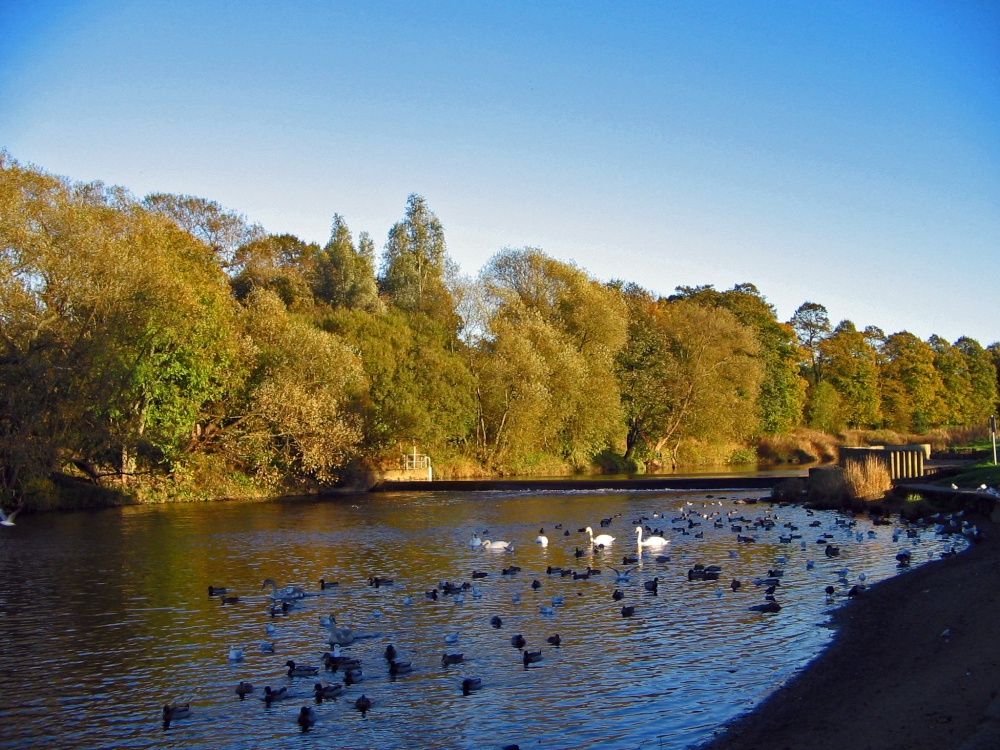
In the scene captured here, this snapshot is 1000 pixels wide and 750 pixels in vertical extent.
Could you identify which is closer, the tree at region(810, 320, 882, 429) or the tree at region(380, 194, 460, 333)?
the tree at region(380, 194, 460, 333)

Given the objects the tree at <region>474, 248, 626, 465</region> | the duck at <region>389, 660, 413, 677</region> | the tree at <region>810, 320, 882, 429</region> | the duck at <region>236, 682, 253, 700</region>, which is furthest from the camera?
the tree at <region>810, 320, 882, 429</region>

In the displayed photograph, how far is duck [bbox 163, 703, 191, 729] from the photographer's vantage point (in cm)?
1155

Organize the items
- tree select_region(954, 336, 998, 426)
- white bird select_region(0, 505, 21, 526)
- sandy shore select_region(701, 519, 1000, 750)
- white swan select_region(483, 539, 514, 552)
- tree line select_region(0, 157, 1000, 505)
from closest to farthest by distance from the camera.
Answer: sandy shore select_region(701, 519, 1000, 750) → white swan select_region(483, 539, 514, 552) → white bird select_region(0, 505, 21, 526) → tree line select_region(0, 157, 1000, 505) → tree select_region(954, 336, 998, 426)

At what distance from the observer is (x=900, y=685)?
11.1 meters

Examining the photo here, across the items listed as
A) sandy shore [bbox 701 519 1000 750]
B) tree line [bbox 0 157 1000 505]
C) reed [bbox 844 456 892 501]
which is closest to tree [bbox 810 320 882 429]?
tree line [bbox 0 157 1000 505]

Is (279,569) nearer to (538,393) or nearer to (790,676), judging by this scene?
(790,676)

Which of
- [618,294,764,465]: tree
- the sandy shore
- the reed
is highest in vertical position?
[618,294,764,465]: tree

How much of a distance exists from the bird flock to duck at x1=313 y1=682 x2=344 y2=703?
0.06 ft

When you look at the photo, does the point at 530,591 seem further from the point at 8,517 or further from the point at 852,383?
the point at 852,383

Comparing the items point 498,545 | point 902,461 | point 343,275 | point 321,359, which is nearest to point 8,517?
point 321,359

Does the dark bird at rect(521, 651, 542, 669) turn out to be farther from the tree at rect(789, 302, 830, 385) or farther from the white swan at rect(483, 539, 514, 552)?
the tree at rect(789, 302, 830, 385)

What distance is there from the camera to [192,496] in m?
47.4

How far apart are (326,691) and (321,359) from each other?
3861 centimetres

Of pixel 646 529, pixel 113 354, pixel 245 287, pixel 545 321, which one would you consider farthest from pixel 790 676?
pixel 245 287
